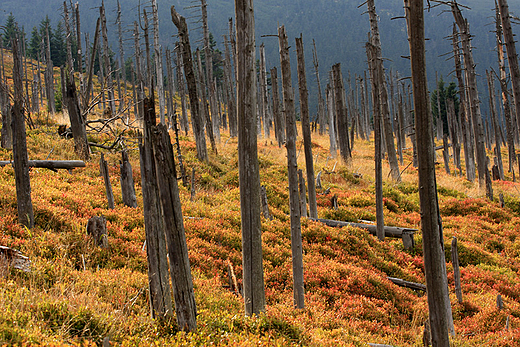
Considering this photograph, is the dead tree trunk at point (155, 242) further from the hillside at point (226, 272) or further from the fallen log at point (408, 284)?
the fallen log at point (408, 284)

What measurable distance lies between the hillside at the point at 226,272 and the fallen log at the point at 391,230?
11.3 inches

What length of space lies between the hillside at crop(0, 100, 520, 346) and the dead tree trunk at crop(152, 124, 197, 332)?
0.99 ft

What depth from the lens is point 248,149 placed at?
4582 mm

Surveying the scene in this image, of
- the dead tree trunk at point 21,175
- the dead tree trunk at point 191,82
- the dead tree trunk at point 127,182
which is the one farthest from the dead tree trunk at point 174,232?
the dead tree trunk at point 191,82

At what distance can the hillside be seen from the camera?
4.09 m

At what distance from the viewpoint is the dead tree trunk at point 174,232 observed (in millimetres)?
4152

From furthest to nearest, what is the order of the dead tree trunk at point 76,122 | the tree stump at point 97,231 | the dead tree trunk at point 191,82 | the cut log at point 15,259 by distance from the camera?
the dead tree trunk at point 191,82
the dead tree trunk at point 76,122
the tree stump at point 97,231
the cut log at point 15,259

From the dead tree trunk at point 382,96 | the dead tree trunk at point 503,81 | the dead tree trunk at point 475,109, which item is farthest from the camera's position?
the dead tree trunk at point 475,109

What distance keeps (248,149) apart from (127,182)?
588 centimetres

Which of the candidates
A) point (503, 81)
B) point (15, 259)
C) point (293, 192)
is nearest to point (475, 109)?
point (503, 81)

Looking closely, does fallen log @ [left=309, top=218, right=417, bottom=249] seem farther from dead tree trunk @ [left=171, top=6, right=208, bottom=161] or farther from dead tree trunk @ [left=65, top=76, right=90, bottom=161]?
dead tree trunk @ [left=65, top=76, right=90, bottom=161]

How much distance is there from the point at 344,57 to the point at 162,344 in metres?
209

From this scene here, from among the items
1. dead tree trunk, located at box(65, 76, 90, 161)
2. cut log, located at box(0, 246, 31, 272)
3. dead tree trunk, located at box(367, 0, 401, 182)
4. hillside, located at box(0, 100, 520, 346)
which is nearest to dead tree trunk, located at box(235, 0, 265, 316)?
hillside, located at box(0, 100, 520, 346)

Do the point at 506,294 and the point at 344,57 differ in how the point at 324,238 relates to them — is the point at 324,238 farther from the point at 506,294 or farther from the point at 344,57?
the point at 344,57
